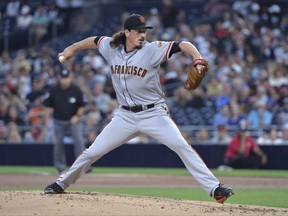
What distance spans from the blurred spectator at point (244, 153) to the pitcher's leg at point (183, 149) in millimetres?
8285

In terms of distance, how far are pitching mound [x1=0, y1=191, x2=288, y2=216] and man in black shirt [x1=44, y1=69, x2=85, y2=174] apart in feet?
19.1

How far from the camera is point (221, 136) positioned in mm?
18156

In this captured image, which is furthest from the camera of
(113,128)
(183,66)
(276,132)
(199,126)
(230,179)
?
(183,66)

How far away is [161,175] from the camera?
15625 millimetres

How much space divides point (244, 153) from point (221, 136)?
939 mm

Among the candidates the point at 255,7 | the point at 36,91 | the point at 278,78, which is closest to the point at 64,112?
the point at 278,78

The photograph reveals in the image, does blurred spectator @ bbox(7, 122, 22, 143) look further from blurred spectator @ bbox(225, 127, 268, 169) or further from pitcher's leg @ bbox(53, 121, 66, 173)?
blurred spectator @ bbox(225, 127, 268, 169)

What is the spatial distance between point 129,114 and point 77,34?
16.9 meters

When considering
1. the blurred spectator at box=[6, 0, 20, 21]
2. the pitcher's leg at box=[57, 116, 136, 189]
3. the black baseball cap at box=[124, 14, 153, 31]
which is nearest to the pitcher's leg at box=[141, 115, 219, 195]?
the pitcher's leg at box=[57, 116, 136, 189]

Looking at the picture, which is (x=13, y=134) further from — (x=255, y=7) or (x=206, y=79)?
(x=255, y=7)

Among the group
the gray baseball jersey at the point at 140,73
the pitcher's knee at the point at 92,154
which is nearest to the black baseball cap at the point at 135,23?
the gray baseball jersey at the point at 140,73

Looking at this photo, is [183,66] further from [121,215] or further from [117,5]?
[121,215]

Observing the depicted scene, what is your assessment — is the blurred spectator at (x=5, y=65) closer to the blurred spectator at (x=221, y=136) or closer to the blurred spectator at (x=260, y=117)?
the blurred spectator at (x=221, y=136)

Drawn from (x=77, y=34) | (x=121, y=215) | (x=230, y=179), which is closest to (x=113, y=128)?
(x=121, y=215)
